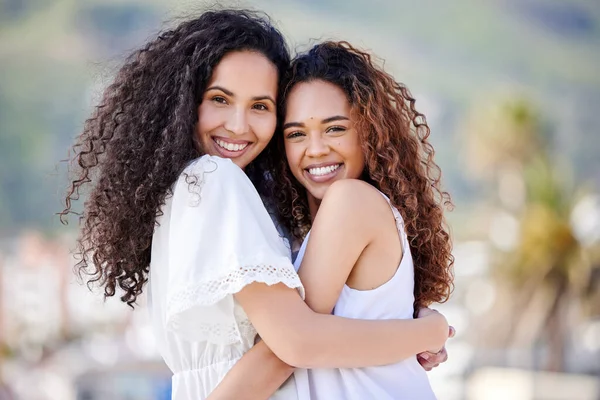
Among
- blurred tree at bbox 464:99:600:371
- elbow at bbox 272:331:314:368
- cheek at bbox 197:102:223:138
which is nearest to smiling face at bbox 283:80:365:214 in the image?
cheek at bbox 197:102:223:138

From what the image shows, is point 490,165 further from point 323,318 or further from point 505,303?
point 323,318

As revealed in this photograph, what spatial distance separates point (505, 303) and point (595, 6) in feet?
34.1

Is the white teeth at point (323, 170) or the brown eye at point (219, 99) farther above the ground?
the brown eye at point (219, 99)

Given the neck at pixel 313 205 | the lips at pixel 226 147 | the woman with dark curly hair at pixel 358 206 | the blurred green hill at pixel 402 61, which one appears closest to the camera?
the woman with dark curly hair at pixel 358 206

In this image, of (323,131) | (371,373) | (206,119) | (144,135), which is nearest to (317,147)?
(323,131)

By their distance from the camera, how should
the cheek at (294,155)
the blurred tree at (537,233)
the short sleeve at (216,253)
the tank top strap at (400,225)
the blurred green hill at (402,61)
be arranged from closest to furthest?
the short sleeve at (216,253), the tank top strap at (400,225), the cheek at (294,155), the blurred tree at (537,233), the blurred green hill at (402,61)

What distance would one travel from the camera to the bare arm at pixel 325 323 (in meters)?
1.85

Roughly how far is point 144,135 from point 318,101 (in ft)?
1.58

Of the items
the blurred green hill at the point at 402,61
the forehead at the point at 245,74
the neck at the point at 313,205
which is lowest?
the neck at the point at 313,205

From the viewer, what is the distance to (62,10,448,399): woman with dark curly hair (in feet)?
6.06

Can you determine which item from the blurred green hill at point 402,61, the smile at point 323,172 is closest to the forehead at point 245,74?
the smile at point 323,172

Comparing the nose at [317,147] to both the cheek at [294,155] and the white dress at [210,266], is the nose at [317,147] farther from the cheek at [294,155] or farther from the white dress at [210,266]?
the white dress at [210,266]

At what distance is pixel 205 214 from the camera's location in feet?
6.19

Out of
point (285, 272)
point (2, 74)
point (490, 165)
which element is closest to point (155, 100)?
point (285, 272)
